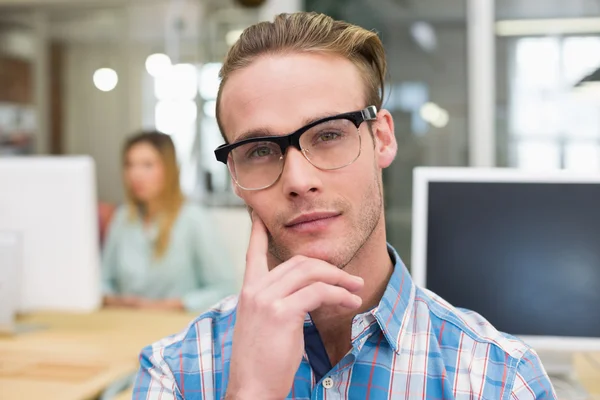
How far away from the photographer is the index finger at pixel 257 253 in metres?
0.98

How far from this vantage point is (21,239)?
2.02 metres

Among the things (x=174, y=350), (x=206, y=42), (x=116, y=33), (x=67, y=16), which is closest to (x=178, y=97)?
(x=206, y=42)

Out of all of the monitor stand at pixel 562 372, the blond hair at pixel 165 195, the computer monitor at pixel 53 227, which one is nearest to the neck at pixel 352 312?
the monitor stand at pixel 562 372

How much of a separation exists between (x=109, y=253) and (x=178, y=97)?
2.04 m

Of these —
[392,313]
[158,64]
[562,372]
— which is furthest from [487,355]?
[158,64]

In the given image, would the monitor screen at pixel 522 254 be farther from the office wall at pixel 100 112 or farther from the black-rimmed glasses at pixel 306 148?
the office wall at pixel 100 112

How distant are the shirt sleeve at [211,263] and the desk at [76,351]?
1.26ft

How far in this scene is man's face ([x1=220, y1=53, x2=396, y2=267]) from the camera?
3.33ft

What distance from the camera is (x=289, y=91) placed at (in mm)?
1029

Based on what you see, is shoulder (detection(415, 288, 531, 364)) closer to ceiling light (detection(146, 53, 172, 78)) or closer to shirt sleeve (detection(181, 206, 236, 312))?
shirt sleeve (detection(181, 206, 236, 312))

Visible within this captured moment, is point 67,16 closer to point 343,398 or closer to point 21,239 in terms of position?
point 21,239

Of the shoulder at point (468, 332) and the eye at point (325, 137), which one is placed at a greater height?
the eye at point (325, 137)

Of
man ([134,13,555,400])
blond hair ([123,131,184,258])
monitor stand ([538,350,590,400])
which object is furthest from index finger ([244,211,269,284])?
blond hair ([123,131,184,258])

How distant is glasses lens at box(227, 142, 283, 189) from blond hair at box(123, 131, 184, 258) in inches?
78.0
